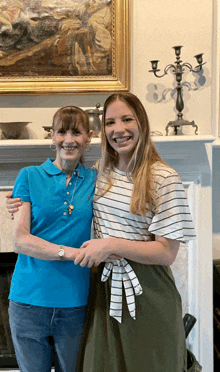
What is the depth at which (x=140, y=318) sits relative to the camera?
47.6 inches

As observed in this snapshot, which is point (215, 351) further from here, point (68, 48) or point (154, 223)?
point (68, 48)

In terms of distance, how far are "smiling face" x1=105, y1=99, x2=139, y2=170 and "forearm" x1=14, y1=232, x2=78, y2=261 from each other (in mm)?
421

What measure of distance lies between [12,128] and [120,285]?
124 cm

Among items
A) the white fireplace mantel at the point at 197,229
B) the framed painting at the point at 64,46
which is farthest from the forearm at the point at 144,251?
the framed painting at the point at 64,46

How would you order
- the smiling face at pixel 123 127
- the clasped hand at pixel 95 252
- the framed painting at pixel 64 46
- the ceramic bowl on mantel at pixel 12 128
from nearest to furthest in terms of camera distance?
the clasped hand at pixel 95 252
the smiling face at pixel 123 127
the ceramic bowl on mantel at pixel 12 128
the framed painting at pixel 64 46

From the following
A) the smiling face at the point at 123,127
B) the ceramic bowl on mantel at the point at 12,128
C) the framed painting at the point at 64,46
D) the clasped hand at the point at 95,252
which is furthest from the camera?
the framed painting at the point at 64,46

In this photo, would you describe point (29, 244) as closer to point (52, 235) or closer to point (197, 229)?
point (52, 235)

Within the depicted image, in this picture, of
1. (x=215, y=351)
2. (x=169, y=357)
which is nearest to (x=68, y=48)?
(x=169, y=357)

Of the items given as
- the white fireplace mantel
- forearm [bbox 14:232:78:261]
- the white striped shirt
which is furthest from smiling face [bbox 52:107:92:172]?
the white fireplace mantel

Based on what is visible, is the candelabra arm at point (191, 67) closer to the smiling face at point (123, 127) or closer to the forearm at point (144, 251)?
the smiling face at point (123, 127)

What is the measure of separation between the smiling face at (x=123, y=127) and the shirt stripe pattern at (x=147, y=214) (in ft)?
0.36


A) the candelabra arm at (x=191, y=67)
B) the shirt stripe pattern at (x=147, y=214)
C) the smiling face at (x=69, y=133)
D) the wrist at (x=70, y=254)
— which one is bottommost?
the wrist at (x=70, y=254)

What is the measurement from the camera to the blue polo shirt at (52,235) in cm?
Answer: 121

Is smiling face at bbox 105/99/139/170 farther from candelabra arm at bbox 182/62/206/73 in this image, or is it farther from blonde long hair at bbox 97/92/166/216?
candelabra arm at bbox 182/62/206/73
